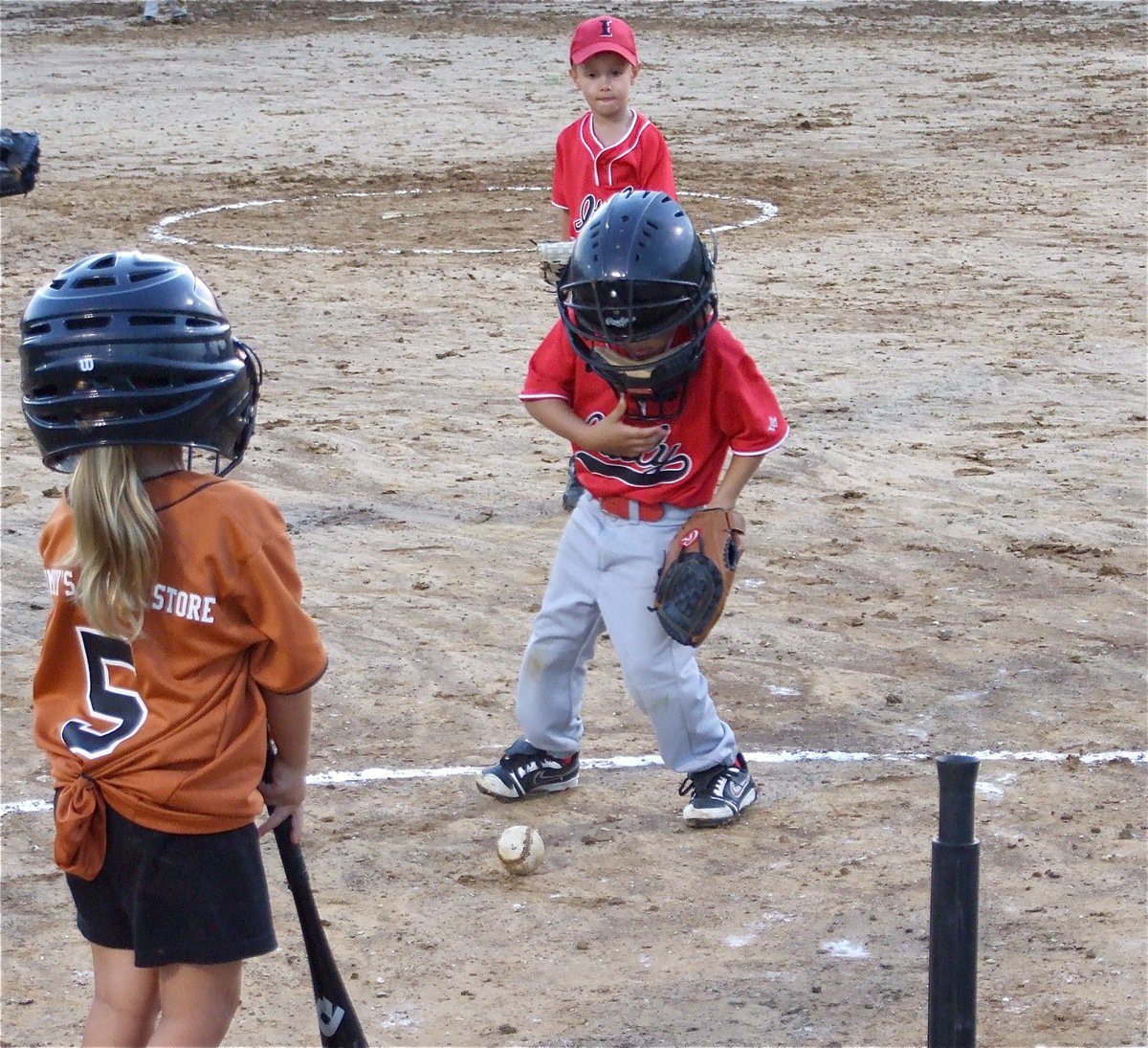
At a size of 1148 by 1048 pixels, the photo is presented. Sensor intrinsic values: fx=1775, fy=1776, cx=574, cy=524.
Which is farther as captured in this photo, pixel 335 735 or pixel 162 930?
pixel 335 735

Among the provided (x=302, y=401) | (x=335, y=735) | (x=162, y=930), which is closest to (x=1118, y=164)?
(x=302, y=401)

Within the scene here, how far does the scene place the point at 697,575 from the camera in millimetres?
4414

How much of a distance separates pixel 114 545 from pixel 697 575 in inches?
74.5

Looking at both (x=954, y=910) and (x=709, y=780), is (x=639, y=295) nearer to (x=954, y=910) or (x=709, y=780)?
(x=709, y=780)

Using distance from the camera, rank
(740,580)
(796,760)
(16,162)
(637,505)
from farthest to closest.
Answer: (740,580)
(796,760)
(16,162)
(637,505)

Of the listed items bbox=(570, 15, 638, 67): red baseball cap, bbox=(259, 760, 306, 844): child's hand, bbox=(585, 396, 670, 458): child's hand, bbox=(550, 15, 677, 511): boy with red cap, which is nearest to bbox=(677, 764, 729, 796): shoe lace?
bbox=(585, 396, 670, 458): child's hand

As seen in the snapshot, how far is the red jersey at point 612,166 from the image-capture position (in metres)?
7.74

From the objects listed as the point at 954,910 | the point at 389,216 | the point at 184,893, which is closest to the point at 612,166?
the point at 184,893

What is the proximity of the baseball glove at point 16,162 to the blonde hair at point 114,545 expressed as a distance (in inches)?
92.7

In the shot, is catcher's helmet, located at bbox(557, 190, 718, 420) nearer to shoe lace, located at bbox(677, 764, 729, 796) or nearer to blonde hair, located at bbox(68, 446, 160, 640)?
shoe lace, located at bbox(677, 764, 729, 796)

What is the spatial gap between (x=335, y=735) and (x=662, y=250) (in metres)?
1.91

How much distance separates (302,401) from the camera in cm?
898

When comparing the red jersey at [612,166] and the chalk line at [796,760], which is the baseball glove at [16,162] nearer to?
the chalk line at [796,760]

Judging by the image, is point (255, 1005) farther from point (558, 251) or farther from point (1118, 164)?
point (1118, 164)
